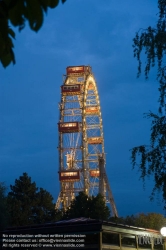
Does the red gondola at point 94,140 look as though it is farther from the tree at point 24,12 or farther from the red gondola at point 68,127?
the tree at point 24,12

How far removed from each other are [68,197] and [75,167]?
155 inches

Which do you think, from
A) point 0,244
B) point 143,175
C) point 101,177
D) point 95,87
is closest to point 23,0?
point 143,175

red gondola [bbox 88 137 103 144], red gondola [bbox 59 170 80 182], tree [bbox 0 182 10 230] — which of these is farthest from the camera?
red gondola [bbox 88 137 103 144]

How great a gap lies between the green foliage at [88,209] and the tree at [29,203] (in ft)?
5.15

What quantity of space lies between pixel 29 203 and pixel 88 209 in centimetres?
580

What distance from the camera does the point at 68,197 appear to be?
198ft

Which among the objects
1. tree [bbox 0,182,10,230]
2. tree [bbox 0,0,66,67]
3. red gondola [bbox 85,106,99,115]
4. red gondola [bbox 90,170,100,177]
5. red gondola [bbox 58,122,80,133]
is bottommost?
tree [bbox 0,0,66,67]

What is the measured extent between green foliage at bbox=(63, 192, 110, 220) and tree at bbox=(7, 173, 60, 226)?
5.15 ft

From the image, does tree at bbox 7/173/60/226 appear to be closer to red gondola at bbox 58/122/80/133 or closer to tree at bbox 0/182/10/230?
tree at bbox 0/182/10/230

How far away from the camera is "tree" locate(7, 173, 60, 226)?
43.4 meters

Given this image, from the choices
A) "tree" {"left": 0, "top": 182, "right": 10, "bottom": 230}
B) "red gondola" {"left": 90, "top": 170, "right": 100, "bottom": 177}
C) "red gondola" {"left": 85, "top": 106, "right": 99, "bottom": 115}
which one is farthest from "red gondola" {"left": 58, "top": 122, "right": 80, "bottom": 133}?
"tree" {"left": 0, "top": 182, "right": 10, "bottom": 230}

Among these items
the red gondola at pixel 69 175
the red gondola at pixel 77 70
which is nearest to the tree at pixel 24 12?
the red gondola at pixel 69 175

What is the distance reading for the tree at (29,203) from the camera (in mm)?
43406

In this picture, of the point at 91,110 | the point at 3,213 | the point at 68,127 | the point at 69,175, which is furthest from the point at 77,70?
the point at 3,213
